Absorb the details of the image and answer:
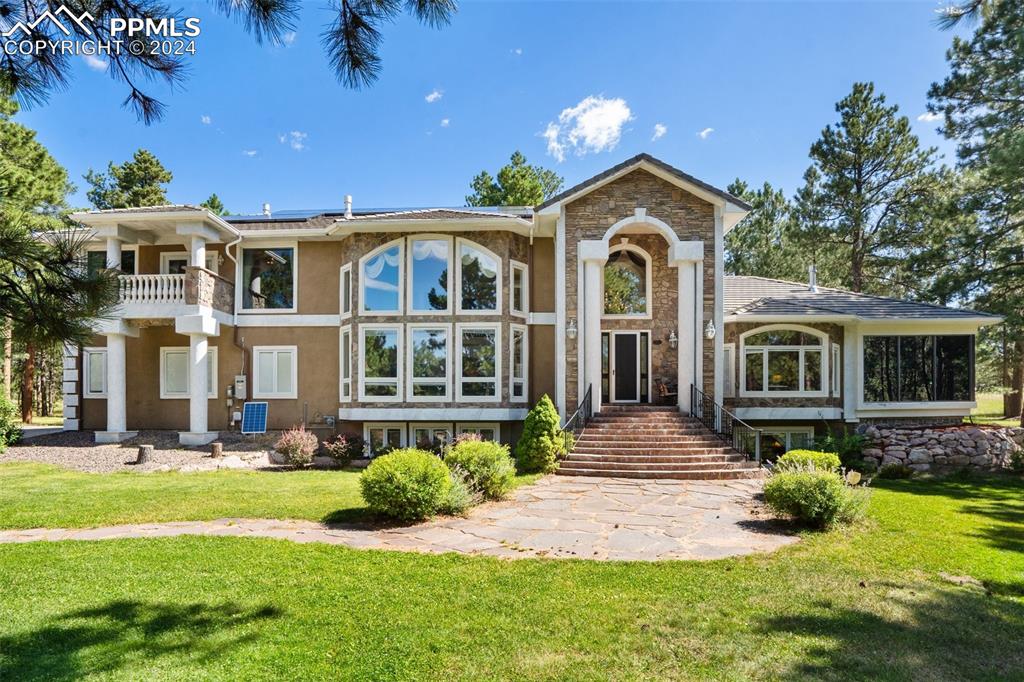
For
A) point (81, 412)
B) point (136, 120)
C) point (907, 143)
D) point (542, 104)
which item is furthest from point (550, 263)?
point (907, 143)

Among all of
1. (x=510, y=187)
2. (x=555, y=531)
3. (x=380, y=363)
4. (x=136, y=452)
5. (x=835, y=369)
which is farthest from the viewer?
(x=510, y=187)

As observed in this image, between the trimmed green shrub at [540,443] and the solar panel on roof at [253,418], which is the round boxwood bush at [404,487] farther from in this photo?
the solar panel on roof at [253,418]

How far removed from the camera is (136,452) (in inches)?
527

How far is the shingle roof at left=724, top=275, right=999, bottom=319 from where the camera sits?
14.6 meters

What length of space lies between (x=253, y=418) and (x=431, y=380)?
5494mm

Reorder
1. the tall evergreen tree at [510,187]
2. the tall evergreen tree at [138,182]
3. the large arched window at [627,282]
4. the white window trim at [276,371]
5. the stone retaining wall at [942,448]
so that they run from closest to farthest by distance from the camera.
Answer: the stone retaining wall at [942,448] < the large arched window at [627,282] < the white window trim at [276,371] < the tall evergreen tree at [510,187] < the tall evergreen tree at [138,182]

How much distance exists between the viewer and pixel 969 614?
14.7 feet

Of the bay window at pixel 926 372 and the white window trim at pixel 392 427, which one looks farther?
the white window trim at pixel 392 427

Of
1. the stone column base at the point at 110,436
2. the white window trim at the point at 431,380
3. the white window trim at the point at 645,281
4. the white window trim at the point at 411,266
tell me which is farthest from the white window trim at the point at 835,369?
the stone column base at the point at 110,436

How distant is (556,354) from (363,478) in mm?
7873

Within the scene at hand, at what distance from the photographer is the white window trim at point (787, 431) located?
15438 millimetres

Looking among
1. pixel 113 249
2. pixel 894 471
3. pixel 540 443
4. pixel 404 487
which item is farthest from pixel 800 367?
pixel 113 249

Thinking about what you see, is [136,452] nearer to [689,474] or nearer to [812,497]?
[689,474]

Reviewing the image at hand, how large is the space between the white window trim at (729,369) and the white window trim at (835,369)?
2.74 meters
